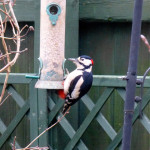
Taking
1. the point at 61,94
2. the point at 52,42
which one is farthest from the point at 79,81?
the point at 52,42

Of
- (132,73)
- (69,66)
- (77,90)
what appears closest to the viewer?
(132,73)

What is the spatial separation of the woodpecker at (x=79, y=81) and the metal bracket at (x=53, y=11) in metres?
0.35

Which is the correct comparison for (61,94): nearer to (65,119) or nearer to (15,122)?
(65,119)

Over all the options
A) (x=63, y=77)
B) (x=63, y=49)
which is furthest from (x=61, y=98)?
(x=63, y=49)

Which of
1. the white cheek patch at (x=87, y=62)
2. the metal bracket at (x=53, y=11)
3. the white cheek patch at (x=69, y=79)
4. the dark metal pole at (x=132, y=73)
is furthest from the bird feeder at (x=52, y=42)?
the dark metal pole at (x=132, y=73)

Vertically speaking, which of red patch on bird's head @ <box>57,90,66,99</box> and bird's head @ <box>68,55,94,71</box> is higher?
bird's head @ <box>68,55,94,71</box>

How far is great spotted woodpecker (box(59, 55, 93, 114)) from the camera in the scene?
8.77ft

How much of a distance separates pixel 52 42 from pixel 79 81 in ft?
1.24

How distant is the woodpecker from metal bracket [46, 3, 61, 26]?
35 centimetres

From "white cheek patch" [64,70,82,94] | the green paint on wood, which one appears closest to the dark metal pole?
"white cheek patch" [64,70,82,94]

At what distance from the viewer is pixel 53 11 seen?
2.96 metres

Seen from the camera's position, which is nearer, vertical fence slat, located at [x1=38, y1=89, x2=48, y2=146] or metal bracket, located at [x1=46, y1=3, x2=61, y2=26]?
metal bracket, located at [x1=46, y1=3, x2=61, y2=26]

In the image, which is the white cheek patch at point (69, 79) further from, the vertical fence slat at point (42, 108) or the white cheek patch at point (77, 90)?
the vertical fence slat at point (42, 108)

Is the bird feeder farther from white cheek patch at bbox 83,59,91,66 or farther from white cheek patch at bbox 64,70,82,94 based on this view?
white cheek patch at bbox 83,59,91,66
